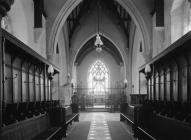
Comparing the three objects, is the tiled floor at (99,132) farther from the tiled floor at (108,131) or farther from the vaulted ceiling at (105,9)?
A: the vaulted ceiling at (105,9)

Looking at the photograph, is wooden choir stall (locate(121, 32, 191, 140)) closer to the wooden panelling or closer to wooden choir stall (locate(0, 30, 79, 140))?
wooden choir stall (locate(0, 30, 79, 140))

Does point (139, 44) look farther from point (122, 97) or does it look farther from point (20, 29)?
point (20, 29)

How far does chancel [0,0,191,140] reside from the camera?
5848mm

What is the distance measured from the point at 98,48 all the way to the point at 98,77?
13.5 metres

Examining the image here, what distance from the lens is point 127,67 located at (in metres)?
22.0

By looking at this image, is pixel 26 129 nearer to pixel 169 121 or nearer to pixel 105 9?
pixel 169 121

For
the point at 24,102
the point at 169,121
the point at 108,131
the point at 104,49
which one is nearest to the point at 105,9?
the point at 104,49

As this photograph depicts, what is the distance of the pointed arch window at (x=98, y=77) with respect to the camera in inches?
1160

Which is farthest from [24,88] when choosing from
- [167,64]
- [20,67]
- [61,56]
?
[61,56]

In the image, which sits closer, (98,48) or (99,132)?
(99,132)

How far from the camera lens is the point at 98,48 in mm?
16125

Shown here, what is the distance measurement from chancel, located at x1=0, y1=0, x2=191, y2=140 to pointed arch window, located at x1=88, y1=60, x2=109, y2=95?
3.68 metres

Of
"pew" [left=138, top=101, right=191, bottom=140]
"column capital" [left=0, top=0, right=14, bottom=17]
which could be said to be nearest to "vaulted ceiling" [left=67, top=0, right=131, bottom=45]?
"pew" [left=138, top=101, right=191, bottom=140]

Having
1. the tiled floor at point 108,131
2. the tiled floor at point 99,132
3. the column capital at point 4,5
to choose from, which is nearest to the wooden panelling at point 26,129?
the column capital at point 4,5
